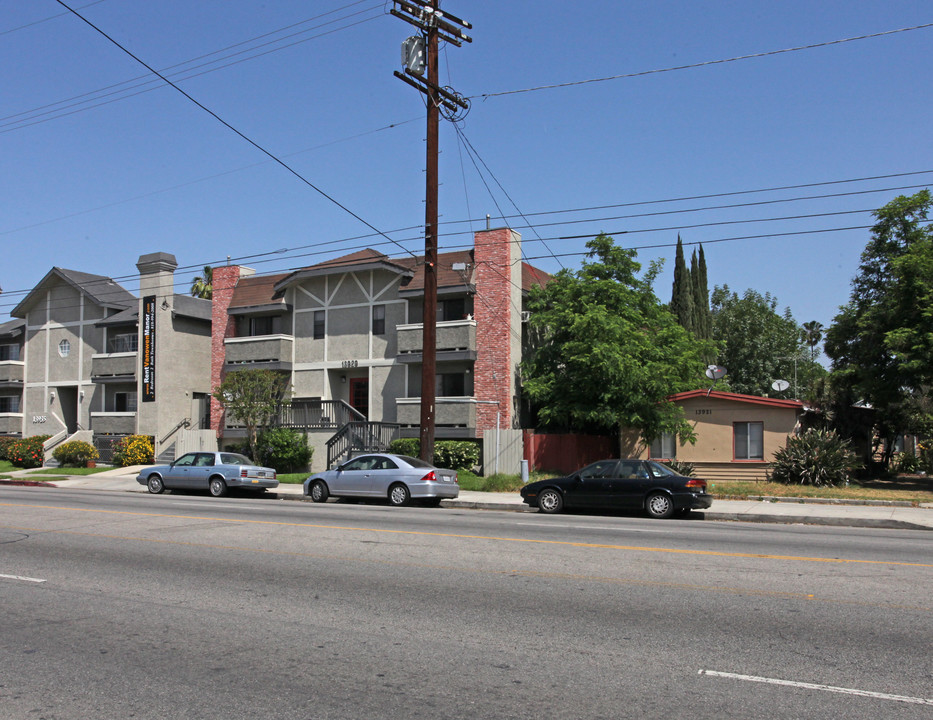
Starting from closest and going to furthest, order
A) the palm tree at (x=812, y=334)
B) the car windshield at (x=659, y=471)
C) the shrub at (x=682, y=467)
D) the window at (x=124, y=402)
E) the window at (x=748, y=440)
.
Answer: the car windshield at (x=659, y=471), the shrub at (x=682, y=467), the window at (x=748, y=440), the window at (x=124, y=402), the palm tree at (x=812, y=334)

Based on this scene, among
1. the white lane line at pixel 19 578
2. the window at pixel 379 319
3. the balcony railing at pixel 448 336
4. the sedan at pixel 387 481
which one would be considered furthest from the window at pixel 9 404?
the white lane line at pixel 19 578

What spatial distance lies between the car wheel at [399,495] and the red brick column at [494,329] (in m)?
9.03

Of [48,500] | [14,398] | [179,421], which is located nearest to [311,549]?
[48,500]

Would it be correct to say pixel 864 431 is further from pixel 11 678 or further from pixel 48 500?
pixel 11 678

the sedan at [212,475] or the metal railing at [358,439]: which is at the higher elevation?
the metal railing at [358,439]

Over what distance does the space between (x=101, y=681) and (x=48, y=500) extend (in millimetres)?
16817

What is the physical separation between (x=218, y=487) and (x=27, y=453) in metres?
19.6

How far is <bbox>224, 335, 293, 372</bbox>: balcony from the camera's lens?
114 feet

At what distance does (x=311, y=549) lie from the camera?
11.7 metres

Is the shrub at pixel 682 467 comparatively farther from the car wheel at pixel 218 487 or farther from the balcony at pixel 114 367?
the balcony at pixel 114 367

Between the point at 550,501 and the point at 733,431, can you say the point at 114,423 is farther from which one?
the point at 733,431

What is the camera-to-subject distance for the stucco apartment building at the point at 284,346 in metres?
30.4

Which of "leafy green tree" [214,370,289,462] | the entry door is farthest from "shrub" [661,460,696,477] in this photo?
"leafy green tree" [214,370,289,462]

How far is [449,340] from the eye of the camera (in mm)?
30688
